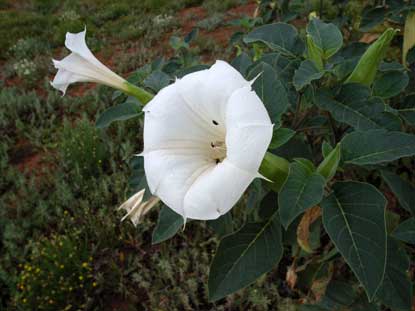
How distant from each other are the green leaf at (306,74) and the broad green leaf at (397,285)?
442 mm

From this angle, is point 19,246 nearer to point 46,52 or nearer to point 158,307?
point 158,307

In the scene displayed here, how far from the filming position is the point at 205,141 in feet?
3.02

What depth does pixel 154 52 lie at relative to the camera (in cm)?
550

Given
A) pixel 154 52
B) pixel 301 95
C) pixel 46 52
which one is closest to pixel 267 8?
pixel 301 95

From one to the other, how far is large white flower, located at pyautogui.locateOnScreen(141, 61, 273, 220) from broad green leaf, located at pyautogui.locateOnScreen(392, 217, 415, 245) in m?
0.45

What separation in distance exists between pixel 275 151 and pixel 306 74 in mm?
193

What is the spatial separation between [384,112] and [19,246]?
259cm

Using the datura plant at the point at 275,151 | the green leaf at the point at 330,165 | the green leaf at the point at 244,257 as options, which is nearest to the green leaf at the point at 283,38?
the datura plant at the point at 275,151

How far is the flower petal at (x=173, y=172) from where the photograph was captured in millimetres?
778

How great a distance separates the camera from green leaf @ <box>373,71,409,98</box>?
1054mm

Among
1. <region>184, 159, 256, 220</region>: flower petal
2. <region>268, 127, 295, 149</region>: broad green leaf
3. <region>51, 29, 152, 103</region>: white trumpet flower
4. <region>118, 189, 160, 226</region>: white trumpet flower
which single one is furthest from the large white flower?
<region>118, 189, 160, 226</region>: white trumpet flower

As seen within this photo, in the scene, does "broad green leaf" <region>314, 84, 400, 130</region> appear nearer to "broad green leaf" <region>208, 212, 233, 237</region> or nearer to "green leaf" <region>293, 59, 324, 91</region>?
"green leaf" <region>293, 59, 324, 91</region>

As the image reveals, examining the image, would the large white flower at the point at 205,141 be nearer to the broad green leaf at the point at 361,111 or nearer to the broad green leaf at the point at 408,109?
the broad green leaf at the point at 361,111

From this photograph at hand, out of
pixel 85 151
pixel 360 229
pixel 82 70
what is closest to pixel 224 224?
pixel 360 229
